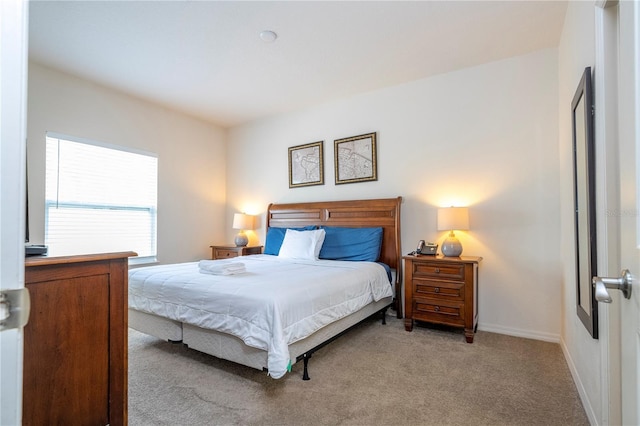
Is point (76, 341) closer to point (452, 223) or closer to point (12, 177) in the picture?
point (12, 177)

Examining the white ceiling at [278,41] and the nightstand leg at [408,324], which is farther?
the nightstand leg at [408,324]

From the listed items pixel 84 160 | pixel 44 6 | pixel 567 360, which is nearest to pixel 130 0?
pixel 44 6

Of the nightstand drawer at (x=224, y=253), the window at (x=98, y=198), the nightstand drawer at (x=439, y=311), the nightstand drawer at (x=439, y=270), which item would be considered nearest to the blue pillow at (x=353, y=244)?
the nightstand drawer at (x=439, y=270)

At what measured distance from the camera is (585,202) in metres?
1.92

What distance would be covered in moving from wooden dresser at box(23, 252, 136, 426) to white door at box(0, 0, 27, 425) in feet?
2.83

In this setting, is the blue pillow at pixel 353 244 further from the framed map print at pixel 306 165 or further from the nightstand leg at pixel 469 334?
the nightstand leg at pixel 469 334

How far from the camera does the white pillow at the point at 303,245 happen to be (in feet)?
12.4

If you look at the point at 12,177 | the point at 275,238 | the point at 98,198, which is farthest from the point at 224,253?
the point at 12,177

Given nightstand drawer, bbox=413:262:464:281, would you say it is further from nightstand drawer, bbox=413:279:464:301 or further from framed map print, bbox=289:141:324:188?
framed map print, bbox=289:141:324:188

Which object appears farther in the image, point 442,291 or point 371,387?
point 442,291

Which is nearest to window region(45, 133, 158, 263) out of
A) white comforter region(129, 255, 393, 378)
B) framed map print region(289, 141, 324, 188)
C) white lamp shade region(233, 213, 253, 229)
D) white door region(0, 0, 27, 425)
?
white lamp shade region(233, 213, 253, 229)

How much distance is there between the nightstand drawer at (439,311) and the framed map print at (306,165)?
6.85 ft

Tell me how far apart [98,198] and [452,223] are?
401 cm

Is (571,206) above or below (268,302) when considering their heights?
above
